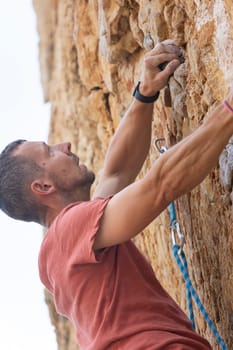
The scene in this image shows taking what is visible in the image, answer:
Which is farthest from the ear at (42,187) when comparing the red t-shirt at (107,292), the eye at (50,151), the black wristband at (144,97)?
the black wristband at (144,97)

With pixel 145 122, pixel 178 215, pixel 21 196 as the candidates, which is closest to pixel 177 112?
pixel 145 122

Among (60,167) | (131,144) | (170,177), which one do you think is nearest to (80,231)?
(170,177)

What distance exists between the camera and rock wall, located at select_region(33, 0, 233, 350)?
9.13ft

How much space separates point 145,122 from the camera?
10.7 ft

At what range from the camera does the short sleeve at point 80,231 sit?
8.30 ft

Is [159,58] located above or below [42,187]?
above

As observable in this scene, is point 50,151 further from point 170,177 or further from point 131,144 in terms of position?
point 170,177

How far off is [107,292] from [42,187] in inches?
23.9

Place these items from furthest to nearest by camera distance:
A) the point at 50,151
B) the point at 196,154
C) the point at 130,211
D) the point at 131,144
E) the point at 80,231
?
the point at 131,144 < the point at 50,151 < the point at 80,231 < the point at 130,211 < the point at 196,154

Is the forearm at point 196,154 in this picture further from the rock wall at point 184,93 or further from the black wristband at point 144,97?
the black wristband at point 144,97

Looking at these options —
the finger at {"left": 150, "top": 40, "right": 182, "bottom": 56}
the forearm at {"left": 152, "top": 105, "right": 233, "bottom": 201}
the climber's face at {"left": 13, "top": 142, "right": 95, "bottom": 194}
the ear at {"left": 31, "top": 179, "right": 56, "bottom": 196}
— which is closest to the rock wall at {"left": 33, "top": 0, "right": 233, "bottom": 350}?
the finger at {"left": 150, "top": 40, "right": 182, "bottom": 56}

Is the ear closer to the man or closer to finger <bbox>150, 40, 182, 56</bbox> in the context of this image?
the man

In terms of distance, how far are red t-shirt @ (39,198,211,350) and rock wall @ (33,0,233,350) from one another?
1.33ft

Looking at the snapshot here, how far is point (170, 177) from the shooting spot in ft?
7.75
